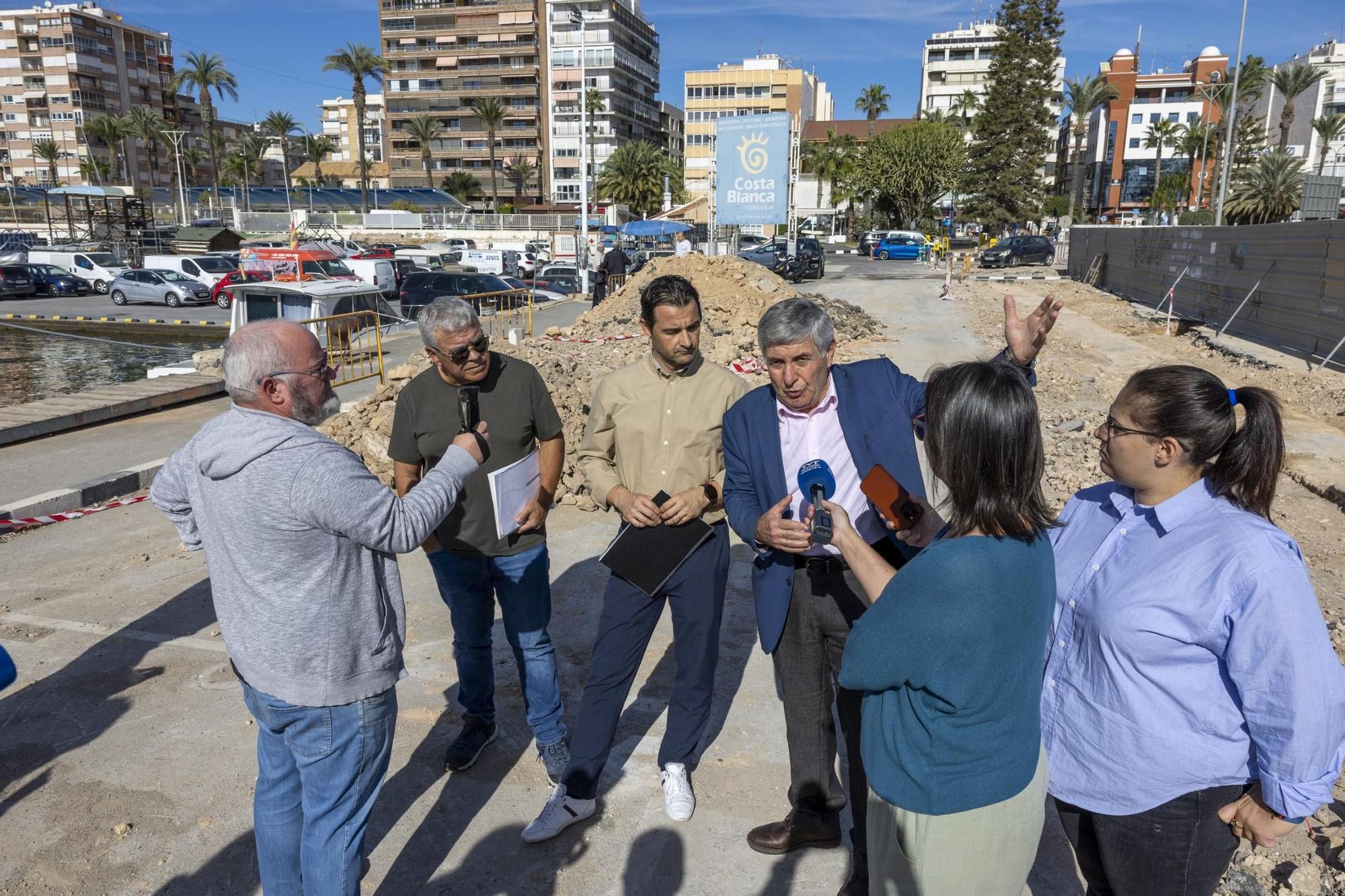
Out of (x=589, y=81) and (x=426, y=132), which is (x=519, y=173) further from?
(x=589, y=81)

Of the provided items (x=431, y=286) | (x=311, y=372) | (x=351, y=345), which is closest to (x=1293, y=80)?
(x=431, y=286)

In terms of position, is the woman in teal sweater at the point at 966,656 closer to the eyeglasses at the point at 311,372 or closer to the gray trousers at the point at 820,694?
the gray trousers at the point at 820,694

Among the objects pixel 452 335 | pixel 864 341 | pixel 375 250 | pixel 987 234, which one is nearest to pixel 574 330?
pixel 864 341

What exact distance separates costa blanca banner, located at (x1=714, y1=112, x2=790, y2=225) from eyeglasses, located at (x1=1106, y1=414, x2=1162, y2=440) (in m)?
23.0

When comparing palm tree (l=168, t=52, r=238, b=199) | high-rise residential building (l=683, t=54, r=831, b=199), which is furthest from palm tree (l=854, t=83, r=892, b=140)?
palm tree (l=168, t=52, r=238, b=199)

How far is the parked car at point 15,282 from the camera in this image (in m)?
30.7

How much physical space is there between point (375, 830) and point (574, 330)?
46.5ft

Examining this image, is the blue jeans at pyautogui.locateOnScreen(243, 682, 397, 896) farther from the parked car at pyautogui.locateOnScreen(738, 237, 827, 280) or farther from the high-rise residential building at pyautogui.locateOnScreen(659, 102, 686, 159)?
the high-rise residential building at pyautogui.locateOnScreen(659, 102, 686, 159)

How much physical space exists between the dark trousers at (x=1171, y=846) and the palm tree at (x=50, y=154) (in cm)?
11187

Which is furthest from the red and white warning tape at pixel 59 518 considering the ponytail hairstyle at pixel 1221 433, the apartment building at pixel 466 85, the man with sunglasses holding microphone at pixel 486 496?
the apartment building at pixel 466 85

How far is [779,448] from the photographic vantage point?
2896 mm

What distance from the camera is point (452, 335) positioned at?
3260 millimetres

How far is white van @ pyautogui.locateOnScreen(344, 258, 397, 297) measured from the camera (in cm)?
2877

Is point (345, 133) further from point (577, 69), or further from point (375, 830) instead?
point (375, 830)
